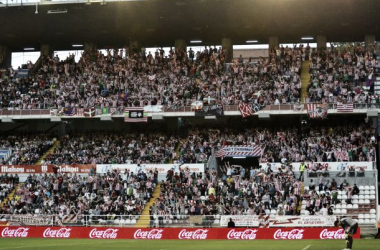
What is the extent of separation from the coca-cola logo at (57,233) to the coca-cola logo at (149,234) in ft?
14.1

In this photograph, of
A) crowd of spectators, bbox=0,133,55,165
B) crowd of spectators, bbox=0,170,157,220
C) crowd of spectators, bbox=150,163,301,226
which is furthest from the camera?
crowd of spectators, bbox=0,133,55,165

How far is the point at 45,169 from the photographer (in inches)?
2016

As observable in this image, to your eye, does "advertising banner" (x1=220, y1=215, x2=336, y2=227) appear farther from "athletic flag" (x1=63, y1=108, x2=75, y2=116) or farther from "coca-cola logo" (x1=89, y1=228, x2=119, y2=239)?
"athletic flag" (x1=63, y1=108, x2=75, y2=116)

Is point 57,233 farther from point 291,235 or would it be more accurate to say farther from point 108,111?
point 108,111

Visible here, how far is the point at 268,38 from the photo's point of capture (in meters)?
60.8

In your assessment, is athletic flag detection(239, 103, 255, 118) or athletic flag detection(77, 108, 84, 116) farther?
athletic flag detection(77, 108, 84, 116)

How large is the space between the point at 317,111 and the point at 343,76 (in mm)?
4992

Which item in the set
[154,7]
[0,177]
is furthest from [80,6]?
[0,177]

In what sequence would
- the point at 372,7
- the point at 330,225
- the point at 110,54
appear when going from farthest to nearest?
the point at 110,54, the point at 372,7, the point at 330,225

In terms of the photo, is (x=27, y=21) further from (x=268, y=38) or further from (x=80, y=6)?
(x=268, y=38)

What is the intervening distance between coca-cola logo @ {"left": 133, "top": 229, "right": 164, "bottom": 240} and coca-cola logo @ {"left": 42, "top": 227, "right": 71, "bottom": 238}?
430 centimetres

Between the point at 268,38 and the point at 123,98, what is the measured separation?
1520 centimetres

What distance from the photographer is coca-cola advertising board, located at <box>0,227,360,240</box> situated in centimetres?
3543

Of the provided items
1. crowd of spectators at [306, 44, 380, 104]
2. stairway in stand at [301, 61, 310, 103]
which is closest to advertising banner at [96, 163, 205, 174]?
crowd of spectators at [306, 44, 380, 104]
